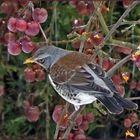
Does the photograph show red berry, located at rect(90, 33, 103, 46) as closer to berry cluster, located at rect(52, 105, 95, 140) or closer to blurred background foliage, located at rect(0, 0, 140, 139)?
berry cluster, located at rect(52, 105, 95, 140)

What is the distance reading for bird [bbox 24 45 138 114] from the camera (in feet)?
7.53

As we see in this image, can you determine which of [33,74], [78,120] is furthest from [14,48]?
[78,120]

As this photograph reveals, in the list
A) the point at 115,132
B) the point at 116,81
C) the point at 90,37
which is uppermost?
the point at 90,37

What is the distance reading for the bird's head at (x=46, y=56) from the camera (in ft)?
8.13

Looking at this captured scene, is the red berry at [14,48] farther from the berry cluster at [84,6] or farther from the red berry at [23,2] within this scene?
the berry cluster at [84,6]

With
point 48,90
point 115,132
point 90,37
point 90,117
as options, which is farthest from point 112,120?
point 90,37

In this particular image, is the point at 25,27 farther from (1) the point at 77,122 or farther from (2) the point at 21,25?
(1) the point at 77,122

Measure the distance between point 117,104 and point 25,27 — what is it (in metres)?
0.51

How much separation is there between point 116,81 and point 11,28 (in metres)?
0.52

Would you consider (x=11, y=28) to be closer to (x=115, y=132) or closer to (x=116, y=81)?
(x=116, y=81)

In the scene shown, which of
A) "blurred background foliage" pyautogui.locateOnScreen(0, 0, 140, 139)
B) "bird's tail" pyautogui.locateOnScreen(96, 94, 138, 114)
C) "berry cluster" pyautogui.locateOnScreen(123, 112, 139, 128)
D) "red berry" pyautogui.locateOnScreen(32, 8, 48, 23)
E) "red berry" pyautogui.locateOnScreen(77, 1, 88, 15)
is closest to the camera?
"bird's tail" pyautogui.locateOnScreen(96, 94, 138, 114)

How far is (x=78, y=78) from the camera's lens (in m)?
2.46

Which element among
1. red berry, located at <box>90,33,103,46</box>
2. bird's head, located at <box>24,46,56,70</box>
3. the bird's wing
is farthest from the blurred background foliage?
red berry, located at <box>90,33,103,46</box>

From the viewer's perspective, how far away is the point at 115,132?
355 centimetres
